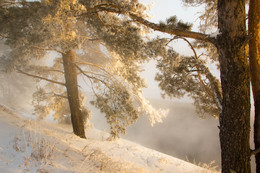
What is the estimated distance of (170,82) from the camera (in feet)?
18.6

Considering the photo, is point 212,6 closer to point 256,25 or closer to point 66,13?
point 256,25

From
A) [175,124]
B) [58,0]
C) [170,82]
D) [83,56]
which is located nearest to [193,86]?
[170,82]

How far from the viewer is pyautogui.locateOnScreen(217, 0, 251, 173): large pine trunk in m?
3.24

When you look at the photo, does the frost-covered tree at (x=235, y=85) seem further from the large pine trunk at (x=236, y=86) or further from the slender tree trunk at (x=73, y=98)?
the slender tree trunk at (x=73, y=98)

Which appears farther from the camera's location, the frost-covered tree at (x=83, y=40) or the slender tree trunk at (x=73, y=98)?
the slender tree trunk at (x=73, y=98)

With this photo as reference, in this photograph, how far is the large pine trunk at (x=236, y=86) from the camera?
3.24m

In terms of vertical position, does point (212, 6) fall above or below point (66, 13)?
above

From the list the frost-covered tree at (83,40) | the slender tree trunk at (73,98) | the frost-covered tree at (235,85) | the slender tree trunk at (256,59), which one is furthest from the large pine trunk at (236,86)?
the slender tree trunk at (73,98)

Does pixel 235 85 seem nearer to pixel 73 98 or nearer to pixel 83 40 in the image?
pixel 83 40

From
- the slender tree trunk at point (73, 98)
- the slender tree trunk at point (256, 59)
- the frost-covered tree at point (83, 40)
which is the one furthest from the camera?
the slender tree trunk at point (73, 98)

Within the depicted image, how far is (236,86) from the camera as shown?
3.24m

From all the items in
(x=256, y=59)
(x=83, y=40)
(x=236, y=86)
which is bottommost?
(x=236, y=86)

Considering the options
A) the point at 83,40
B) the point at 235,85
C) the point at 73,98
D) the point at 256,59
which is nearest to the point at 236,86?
the point at 235,85

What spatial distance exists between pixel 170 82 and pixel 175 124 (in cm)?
3051
